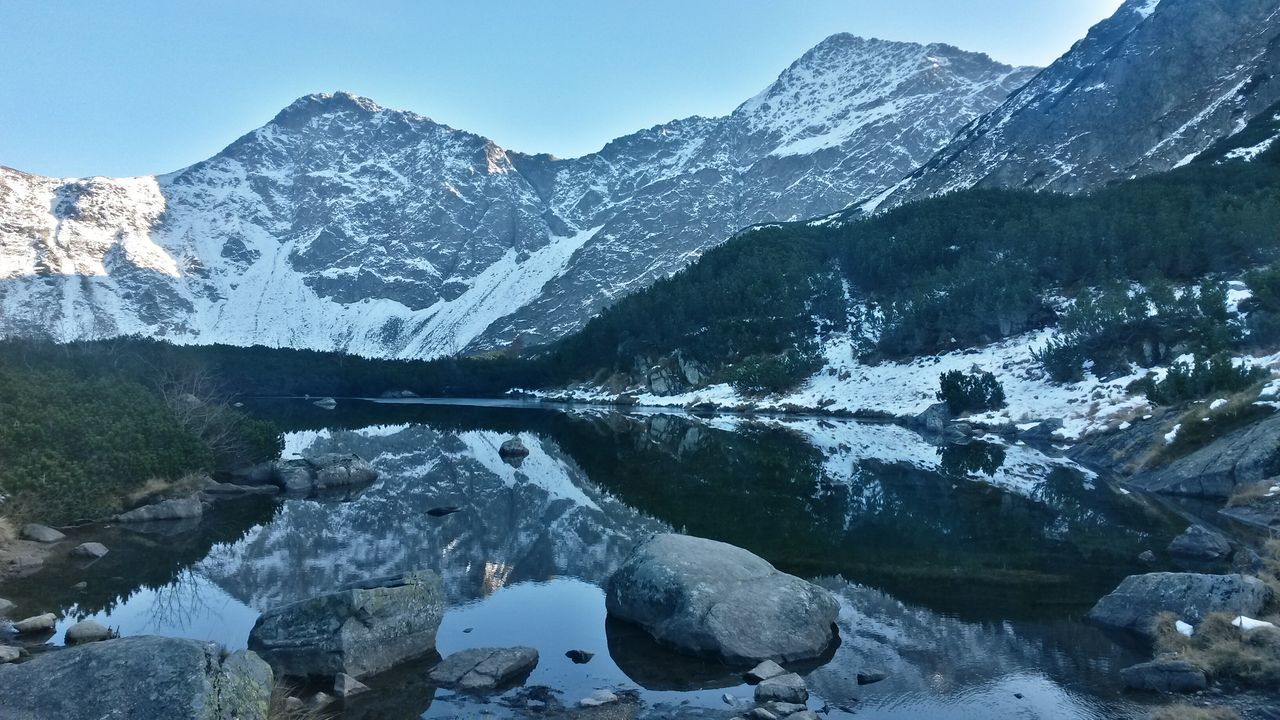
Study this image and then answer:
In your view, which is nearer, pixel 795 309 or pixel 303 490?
pixel 303 490

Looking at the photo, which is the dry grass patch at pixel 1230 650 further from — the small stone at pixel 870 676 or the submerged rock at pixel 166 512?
the submerged rock at pixel 166 512

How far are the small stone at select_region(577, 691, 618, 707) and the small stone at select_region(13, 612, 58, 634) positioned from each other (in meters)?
10.7

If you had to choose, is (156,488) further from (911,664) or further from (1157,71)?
(1157,71)

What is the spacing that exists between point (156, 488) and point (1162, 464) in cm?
4265

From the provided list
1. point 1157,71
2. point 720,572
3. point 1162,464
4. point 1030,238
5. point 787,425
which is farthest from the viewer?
point 1157,71

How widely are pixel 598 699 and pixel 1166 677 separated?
8.67 m

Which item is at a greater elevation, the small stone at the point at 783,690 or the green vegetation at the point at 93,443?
the green vegetation at the point at 93,443

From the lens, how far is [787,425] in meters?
69.3

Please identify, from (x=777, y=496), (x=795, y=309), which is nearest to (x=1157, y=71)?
(x=795, y=309)

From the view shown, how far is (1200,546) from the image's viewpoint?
18953 mm

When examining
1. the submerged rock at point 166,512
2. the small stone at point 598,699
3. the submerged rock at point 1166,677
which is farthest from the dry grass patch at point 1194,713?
the submerged rock at point 166,512

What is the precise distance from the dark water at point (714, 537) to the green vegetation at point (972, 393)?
23.8m

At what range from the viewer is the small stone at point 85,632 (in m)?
13.3

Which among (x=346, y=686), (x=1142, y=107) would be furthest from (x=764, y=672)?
(x=1142, y=107)
